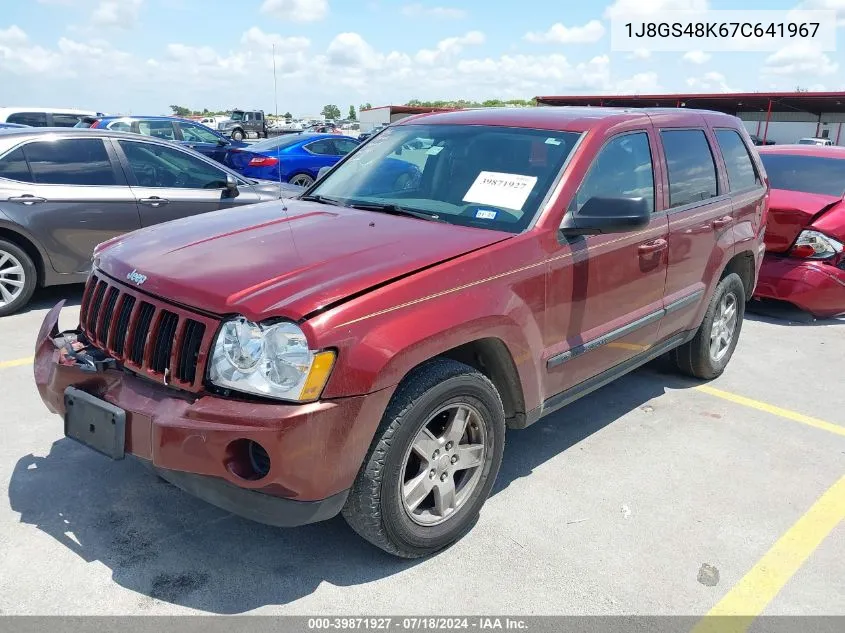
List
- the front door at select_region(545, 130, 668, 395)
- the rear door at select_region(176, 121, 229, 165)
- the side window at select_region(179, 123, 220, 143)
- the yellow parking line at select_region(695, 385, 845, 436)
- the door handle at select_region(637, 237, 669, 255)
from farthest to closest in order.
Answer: the side window at select_region(179, 123, 220, 143), the rear door at select_region(176, 121, 229, 165), the yellow parking line at select_region(695, 385, 845, 436), the door handle at select_region(637, 237, 669, 255), the front door at select_region(545, 130, 668, 395)

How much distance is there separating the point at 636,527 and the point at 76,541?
8.24 feet

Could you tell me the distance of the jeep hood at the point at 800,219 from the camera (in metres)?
6.67

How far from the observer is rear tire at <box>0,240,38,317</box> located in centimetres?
612

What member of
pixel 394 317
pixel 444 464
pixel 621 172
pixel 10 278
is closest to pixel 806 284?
pixel 621 172

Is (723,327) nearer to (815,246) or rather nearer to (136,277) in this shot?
(815,246)

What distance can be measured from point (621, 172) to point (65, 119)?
16.4 meters

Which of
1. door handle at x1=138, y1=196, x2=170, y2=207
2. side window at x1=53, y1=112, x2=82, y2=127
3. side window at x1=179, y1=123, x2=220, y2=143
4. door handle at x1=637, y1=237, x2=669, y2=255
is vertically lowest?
door handle at x1=637, y1=237, x2=669, y2=255

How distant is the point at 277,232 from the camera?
330cm

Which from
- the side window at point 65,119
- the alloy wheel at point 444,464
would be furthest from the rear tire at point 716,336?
the side window at point 65,119

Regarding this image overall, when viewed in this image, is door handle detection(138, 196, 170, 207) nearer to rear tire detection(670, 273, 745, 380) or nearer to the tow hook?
the tow hook

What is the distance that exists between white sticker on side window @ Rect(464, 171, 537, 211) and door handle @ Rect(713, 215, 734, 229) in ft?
5.77

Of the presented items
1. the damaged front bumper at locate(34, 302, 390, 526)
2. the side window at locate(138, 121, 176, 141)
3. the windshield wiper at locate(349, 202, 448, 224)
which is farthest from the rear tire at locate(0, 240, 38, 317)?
the side window at locate(138, 121, 176, 141)

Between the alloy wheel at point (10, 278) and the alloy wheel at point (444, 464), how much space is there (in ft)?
15.8

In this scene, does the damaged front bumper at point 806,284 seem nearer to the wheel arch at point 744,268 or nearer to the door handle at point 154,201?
the wheel arch at point 744,268
